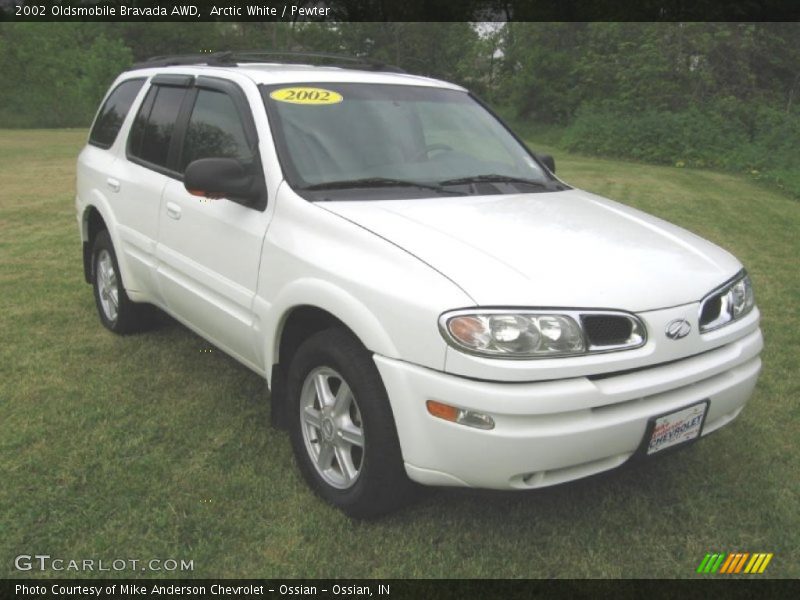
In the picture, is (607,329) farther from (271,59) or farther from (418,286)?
(271,59)

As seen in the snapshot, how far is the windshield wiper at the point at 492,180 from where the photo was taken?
350cm

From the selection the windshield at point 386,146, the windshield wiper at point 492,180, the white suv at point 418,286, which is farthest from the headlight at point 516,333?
the windshield wiper at point 492,180

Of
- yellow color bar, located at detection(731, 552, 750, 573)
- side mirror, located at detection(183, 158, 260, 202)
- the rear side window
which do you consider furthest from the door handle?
yellow color bar, located at detection(731, 552, 750, 573)

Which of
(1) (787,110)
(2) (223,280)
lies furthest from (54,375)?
(1) (787,110)

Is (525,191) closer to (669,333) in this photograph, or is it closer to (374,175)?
(374,175)

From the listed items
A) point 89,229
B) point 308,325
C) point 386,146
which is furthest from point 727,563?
point 89,229

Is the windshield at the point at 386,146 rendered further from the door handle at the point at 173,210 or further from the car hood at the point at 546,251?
the door handle at the point at 173,210

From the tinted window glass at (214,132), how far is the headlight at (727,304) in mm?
2081

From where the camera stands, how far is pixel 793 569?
2.73 m

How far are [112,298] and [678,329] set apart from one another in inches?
152

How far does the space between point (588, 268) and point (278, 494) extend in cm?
161

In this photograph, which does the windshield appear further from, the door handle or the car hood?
the door handle

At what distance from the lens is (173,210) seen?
383 centimetres

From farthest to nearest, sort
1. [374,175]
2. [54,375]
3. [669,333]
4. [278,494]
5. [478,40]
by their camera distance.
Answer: [478,40]
[54,375]
[374,175]
[278,494]
[669,333]
